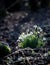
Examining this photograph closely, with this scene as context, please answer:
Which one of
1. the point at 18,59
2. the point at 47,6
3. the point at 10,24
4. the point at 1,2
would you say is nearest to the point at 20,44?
the point at 18,59

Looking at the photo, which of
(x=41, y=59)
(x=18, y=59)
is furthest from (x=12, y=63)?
(x=41, y=59)

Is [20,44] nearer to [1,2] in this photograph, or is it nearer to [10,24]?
[10,24]

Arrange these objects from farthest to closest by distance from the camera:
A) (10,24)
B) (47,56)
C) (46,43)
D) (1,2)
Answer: (1,2) < (10,24) < (46,43) < (47,56)

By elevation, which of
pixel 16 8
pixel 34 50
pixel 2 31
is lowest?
pixel 34 50

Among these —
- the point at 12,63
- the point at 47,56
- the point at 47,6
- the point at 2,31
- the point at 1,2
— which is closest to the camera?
the point at 12,63

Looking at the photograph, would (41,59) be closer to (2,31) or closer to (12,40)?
(12,40)

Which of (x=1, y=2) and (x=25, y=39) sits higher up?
(x=1, y=2)

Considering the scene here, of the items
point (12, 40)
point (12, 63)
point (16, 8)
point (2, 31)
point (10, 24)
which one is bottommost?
point (12, 63)

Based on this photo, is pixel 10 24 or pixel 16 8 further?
pixel 16 8

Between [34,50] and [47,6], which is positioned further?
[47,6]
